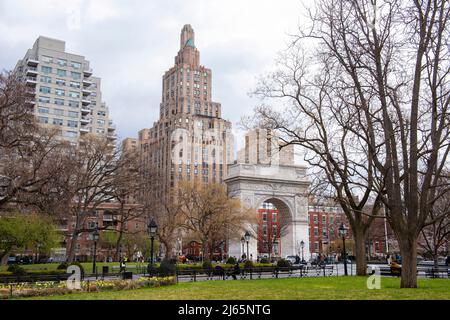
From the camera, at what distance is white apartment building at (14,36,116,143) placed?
299 ft

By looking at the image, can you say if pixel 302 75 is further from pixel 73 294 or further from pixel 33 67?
pixel 33 67

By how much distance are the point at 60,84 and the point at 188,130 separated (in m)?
37.9

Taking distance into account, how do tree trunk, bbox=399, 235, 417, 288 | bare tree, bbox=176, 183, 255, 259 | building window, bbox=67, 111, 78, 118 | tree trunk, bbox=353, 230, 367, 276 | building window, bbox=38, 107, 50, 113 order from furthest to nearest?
building window, bbox=67, 111, 78, 118, building window, bbox=38, 107, 50, 113, bare tree, bbox=176, 183, 255, 259, tree trunk, bbox=353, 230, 367, 276, tree trunk, bbox=399, 235, 417, 288

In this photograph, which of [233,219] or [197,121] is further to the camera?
[197,121]

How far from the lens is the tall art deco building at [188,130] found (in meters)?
120

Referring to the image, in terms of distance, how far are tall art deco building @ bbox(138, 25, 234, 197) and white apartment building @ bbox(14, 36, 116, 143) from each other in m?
22.2

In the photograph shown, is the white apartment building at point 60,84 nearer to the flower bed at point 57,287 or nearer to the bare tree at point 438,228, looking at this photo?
the bare tree at point 438,228

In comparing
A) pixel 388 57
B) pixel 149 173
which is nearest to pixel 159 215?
pixel 149 173

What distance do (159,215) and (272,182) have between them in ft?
52.1

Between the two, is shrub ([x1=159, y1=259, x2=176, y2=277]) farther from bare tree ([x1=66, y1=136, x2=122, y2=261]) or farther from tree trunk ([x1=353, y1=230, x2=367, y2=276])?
bare tree ([x1=66, y1=136, x2=122, y2=261])

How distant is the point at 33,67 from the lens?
9194cm

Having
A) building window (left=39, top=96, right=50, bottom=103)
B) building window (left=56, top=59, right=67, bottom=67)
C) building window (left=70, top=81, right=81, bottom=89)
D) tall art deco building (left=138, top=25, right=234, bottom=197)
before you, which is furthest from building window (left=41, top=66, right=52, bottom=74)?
tall art deco building (left=138, top=25, right=234, bottom=197)

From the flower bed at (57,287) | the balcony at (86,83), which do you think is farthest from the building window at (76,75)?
the flower bed at (57,287)

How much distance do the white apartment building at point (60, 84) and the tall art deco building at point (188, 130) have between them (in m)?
22.2
